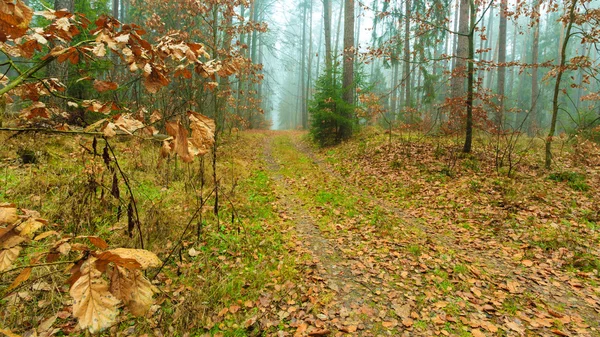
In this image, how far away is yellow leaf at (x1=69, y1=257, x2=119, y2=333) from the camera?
2.60ft

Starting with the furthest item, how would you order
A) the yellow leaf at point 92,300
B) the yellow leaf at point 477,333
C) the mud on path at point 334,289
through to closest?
1. the mud on path at point 334,289
2. the yellow leaf at point 477,333
3. the yellow leaf at point 92,300

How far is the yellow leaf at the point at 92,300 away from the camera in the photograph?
79 cm

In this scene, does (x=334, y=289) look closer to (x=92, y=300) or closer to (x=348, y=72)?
(x=92, y=300)

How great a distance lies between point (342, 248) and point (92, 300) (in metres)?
4.12

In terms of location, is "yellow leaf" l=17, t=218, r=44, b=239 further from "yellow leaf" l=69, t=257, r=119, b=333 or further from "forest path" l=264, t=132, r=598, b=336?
"forest path" l=264, t=132, r=598, b=336

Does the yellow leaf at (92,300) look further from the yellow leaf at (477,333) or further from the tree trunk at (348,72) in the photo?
the tree trunk at (348,72)

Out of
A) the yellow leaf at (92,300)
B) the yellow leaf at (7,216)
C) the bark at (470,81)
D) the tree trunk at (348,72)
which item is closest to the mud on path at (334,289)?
the yellow leaf at (92,300)

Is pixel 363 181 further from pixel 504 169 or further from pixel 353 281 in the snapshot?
pixel 353 281

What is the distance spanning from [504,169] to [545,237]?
3.29 meters

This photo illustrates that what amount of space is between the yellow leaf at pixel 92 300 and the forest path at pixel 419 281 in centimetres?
265

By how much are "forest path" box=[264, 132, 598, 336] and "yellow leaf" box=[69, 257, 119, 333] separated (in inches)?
104

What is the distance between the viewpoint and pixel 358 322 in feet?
10.1

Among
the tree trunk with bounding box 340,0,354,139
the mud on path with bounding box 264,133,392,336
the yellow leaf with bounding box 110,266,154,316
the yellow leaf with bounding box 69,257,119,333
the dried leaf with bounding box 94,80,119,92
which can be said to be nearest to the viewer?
the yellow leaf with bounding box 69,257,119,333

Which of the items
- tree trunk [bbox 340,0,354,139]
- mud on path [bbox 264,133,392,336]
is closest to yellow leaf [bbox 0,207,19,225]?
mud on path [bbox 264,133,392,336]
